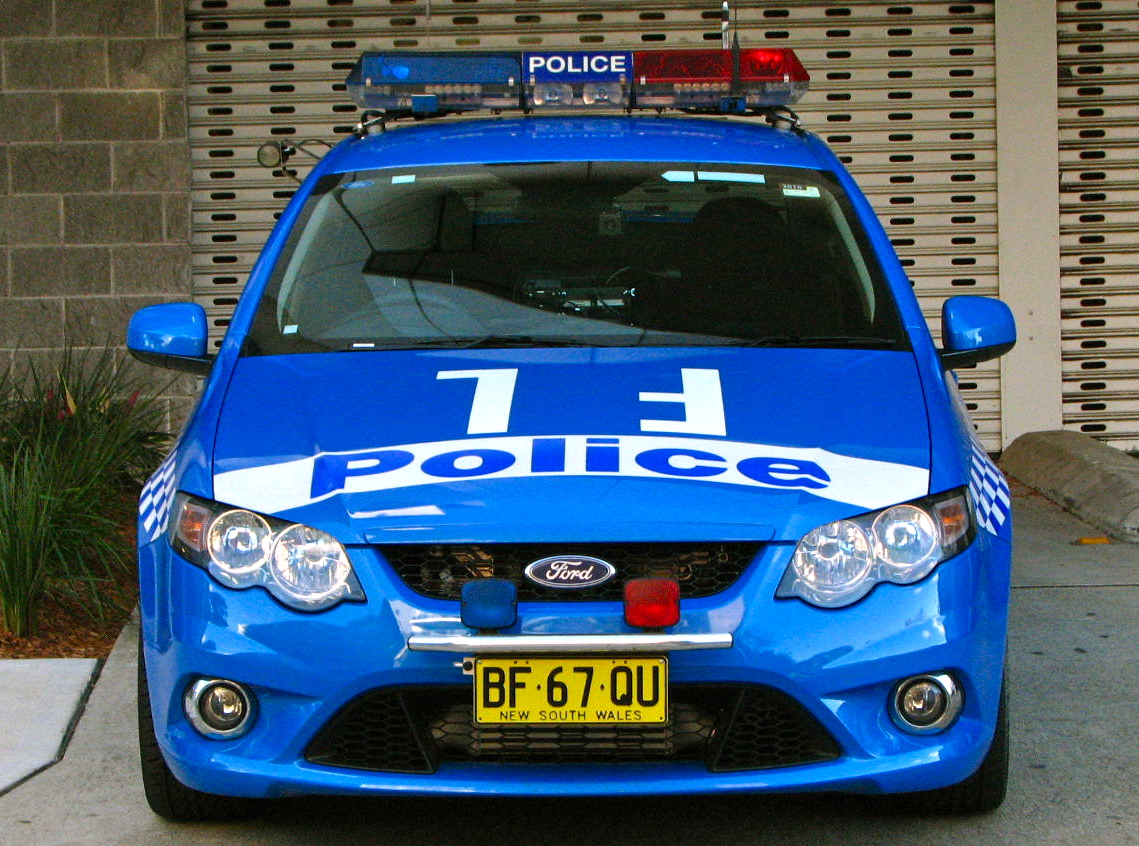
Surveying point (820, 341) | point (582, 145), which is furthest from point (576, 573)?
point (582, 145)

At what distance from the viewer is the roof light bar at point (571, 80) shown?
5.04 meters


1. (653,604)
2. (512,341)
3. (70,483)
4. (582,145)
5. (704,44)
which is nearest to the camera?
(653,604)

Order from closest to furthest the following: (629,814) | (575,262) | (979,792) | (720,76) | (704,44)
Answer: (979,792)
(629,814)
(575,262)
(720,76)
(704,44)

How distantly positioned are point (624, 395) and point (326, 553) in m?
0.77

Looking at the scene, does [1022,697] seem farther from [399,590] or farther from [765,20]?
[765,20]

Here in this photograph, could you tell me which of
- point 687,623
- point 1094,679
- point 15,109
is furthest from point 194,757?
point 15,109

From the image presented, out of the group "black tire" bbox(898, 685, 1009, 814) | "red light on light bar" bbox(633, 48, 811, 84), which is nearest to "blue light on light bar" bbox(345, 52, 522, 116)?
"red light on light bar" bbox(633, 48, 811, 84)

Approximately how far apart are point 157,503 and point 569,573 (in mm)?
950

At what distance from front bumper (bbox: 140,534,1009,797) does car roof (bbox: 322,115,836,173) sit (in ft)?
5.52

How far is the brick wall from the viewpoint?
9.20 meters

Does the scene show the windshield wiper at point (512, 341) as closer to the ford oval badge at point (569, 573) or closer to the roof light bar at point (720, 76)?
the ford oval badge at point (569, 573)

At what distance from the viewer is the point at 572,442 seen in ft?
11.2

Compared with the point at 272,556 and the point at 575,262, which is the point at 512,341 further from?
the point at 272,556

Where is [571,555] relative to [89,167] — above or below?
below
